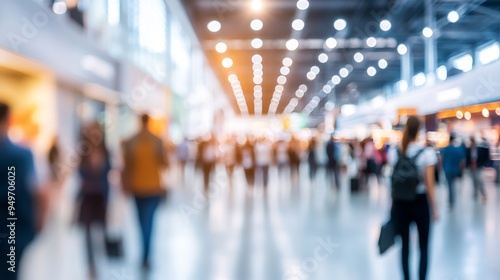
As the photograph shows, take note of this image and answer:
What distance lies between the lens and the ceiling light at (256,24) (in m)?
24.5

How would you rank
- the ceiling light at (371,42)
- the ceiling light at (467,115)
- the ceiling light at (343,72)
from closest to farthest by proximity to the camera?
the ceiling light at (467,115) < the ceiling light at (371,42) < the ceiling light at (343,72)

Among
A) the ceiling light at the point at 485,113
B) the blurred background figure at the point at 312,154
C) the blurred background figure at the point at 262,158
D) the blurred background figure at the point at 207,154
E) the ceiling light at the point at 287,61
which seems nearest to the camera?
the blurred background figure at the point at 207,154

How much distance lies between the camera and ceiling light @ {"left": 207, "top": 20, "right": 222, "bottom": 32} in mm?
25180

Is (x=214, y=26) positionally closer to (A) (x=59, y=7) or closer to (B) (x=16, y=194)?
(A) (x=59, y=7)

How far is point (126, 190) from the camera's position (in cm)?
575

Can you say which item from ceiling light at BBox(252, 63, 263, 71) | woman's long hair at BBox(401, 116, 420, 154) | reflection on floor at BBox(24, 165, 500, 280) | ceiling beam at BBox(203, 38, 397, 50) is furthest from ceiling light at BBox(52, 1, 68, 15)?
ceiling light at BBox(252, 63, 263, 71)

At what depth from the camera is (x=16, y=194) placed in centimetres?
307

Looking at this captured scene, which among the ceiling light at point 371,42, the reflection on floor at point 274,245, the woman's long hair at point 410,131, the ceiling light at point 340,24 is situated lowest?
the reflection on floor at point 274,245

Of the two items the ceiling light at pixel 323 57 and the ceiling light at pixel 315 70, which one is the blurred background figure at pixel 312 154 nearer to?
the ceiling light at pixel 323 57

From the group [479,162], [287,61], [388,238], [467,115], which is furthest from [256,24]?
[388,238]

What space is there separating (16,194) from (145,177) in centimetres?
266

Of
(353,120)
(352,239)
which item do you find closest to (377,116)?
(353,120)

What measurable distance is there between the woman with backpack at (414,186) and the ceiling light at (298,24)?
2039cm

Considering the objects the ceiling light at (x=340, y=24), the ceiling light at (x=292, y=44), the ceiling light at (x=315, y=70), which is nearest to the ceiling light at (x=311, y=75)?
the ceiling light at (x=315, y=70)
